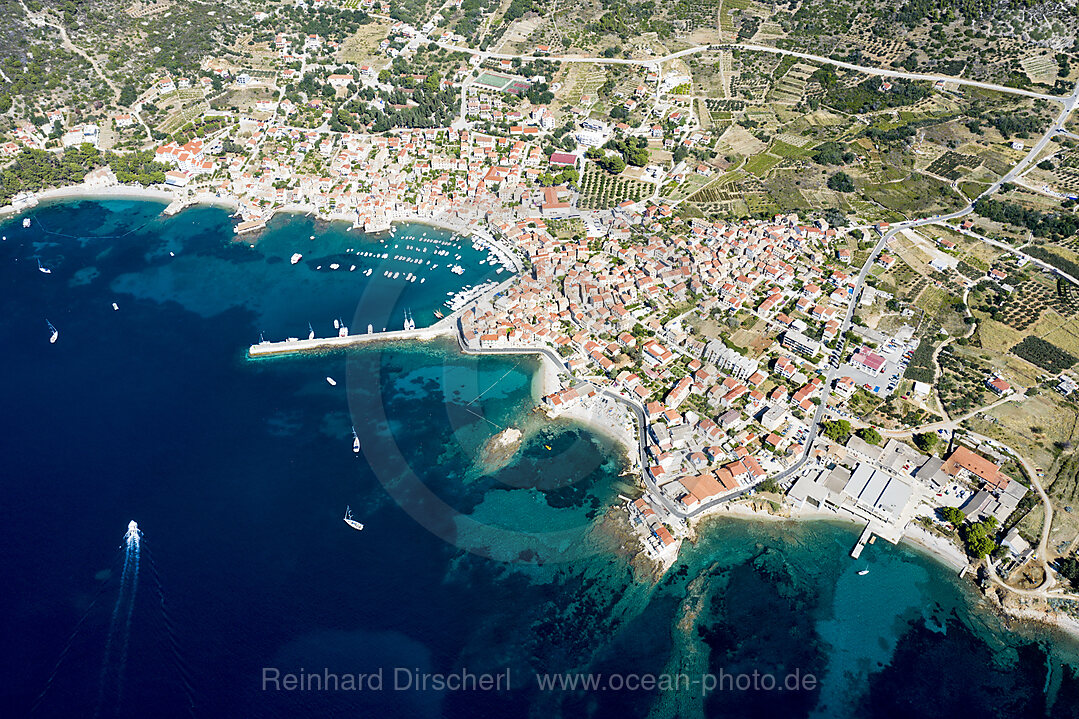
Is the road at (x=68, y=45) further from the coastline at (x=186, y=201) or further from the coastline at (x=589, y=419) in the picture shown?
the coastline at (x=589, y=419)

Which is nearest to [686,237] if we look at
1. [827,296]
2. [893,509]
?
[827,296]

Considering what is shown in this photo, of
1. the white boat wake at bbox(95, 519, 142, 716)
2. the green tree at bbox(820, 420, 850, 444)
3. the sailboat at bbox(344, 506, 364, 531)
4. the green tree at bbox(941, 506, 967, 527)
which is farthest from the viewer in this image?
the green tree at bbox(820, 420, 850, 444)

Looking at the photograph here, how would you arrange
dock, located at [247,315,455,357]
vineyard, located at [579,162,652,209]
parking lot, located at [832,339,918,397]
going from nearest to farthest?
1. parking lot, located at [832,339,918,397]
2. dock, located at [247,315,455,357]
3. vineyard, located at [579,162,652,209]

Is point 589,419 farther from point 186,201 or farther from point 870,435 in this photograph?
point 186,201

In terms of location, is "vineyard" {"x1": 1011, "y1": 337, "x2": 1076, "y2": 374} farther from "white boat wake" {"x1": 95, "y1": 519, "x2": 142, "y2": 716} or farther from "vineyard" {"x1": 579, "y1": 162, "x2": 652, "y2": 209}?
"white boat wake" {"x1": 95, "y1": 519, "x2": 142, "y2": 716}

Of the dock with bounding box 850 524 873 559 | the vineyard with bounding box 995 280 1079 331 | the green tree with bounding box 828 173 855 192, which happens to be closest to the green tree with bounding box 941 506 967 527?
the dock with bounding box 850 524 873 559

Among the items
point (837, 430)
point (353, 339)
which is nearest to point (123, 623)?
point (353, 339)
